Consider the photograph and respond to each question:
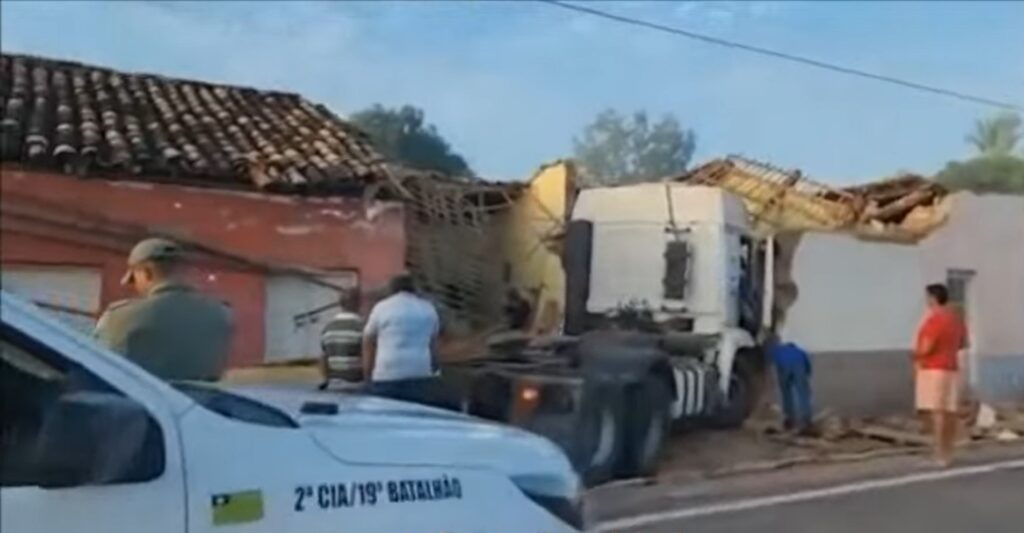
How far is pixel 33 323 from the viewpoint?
304cm

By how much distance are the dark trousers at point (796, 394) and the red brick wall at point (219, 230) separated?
4014 mm

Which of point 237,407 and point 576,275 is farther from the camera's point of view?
point 576,275

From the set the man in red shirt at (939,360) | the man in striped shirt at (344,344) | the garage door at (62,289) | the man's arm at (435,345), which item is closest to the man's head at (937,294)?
the man in red shirt at (939,360)

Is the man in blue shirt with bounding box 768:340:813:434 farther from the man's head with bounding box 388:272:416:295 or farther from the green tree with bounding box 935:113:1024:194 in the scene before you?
the man's head with bounding box 388:272:416:295

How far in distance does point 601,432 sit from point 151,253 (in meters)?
5.30

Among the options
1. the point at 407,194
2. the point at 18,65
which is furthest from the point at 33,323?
the point at 407,194

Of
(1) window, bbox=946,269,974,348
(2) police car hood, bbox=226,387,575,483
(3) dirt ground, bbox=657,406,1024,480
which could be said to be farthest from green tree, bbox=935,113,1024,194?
(2) police car hood, bbox=226,387,575,483

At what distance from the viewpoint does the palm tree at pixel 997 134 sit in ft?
23.3

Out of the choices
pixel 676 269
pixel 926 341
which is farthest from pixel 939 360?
pixel 676 269

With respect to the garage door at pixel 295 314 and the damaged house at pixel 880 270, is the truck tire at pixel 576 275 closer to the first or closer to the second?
the damaged house at pixel 880 270

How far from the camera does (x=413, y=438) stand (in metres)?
3.57

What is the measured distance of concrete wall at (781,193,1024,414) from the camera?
7.70m

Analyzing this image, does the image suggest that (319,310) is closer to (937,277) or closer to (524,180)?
(524,180)

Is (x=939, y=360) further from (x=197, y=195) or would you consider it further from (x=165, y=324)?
(x=165, y=324)
